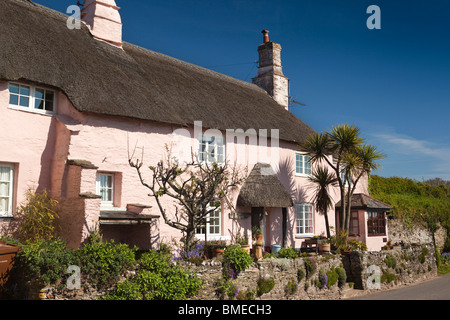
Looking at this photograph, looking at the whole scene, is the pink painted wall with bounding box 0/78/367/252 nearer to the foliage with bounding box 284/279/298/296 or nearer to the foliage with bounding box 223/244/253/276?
the foliage with bounding box 223/244/253/276

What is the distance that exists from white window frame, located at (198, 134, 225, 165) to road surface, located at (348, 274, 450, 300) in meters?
6.82

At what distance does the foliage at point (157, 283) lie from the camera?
950 centimetres

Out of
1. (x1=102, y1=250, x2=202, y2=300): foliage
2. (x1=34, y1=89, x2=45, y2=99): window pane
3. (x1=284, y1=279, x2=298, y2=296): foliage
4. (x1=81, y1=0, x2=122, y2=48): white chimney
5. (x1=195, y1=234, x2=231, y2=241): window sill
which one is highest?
(x1=81, y1=0, x2=122, y2=48): white chimney

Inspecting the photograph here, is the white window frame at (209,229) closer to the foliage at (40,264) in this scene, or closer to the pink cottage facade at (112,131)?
the pink cottage facade at (112,131)

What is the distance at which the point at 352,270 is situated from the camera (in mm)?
16281

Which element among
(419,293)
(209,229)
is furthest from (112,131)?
(419,293)

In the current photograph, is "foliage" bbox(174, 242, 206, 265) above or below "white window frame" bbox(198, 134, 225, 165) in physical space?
below

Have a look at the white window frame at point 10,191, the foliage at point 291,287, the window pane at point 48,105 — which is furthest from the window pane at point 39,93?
the foliage at point 291,287

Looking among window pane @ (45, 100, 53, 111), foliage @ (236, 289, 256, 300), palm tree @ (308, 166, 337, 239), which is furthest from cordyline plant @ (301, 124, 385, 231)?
window pane @ (45, 100, 53, 111)

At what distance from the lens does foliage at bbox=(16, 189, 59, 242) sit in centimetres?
1148

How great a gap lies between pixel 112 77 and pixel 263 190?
23.0ft

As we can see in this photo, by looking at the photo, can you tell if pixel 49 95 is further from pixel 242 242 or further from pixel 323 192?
pixel 323 192

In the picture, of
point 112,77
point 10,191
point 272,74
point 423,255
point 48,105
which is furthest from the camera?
point 272,74

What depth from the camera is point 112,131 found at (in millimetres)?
13367
